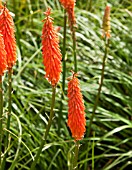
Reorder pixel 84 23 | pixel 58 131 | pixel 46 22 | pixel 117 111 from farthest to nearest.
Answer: pixel 84 23, pixel 117 111, pixel 58 131, pixel 46 22

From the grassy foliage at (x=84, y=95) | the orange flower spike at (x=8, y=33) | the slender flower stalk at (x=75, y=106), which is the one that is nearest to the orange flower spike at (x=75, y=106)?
the slender flower stalk at (x=75, y=106)

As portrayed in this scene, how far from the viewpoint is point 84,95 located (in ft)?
16.8

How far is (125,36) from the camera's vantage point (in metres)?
5.94

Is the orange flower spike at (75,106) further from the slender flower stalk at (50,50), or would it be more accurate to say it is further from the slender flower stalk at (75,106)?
the slender flower stalk at (50,50)

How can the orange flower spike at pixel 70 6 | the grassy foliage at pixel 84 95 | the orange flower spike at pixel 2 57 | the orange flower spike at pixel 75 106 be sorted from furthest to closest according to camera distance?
the grassy foliage at pixel 84 95, the orange flower spike at pixel 70 6, the orange flower spike at pixel 75 106, the orange flower spike at pixel 2 57

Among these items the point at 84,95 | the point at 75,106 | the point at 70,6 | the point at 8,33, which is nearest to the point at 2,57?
the point at 8,33

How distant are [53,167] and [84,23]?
1.99m

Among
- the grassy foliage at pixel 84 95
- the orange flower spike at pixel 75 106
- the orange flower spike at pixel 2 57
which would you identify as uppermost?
the orange flower spike at pixel 2 57

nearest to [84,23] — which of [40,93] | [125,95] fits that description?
[125,95]

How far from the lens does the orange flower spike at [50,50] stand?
106 inches

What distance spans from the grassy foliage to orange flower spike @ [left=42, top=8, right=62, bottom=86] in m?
1.24

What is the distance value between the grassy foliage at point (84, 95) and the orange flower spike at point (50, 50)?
4.08 feet

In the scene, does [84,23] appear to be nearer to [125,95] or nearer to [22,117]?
[125,95]

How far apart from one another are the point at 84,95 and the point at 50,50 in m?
2.45
